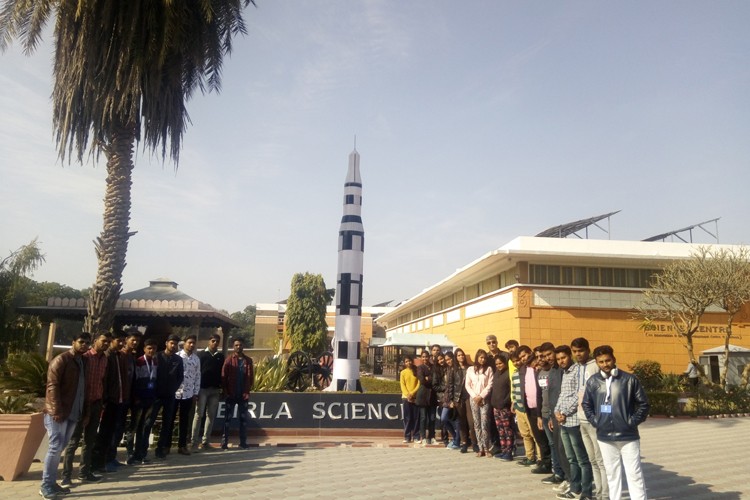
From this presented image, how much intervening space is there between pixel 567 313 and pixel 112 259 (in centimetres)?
1771

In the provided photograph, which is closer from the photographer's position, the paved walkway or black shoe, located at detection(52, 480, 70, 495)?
black shoe, located at detection(52, 480, 70, 495)

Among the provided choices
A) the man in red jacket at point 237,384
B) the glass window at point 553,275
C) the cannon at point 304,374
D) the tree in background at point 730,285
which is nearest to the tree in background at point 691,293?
the tree in background at point 730,285

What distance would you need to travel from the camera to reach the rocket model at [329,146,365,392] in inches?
781

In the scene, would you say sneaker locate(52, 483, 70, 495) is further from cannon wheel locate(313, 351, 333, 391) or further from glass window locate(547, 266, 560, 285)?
glass window locate(547, 266, 560, 285)

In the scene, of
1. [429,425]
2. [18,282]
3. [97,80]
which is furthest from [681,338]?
[18,282]

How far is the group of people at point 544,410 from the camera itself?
5.34 meters

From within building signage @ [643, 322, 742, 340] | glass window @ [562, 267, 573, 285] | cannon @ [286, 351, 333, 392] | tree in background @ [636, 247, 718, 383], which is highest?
glass window @ [562, 267, 573, 285]

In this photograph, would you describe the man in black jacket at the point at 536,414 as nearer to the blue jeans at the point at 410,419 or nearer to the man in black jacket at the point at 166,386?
the blue jeans at the point at 410,419

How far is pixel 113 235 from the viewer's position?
11617mm

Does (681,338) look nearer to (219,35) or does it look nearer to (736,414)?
(736,414)

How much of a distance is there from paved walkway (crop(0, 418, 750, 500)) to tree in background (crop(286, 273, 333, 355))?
106ft

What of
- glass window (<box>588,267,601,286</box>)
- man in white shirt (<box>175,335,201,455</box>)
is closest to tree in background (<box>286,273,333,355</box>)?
glass window (<box>588,267,601,286</box>)

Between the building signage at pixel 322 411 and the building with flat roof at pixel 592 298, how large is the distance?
12039mm

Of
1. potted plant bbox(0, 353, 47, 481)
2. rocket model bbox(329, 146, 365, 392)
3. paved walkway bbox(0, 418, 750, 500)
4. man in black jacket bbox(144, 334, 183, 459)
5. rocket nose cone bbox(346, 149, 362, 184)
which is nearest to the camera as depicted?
paved walkway bbox(0, 418, 750, 500)
